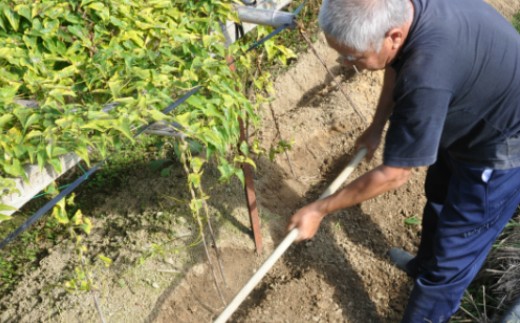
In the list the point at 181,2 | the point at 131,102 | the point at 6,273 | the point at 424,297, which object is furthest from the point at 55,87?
the point at 424,297

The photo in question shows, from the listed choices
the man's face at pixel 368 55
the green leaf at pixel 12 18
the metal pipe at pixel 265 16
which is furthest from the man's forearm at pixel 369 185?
the green leaf at pixel 12 18

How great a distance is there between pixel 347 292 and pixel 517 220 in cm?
121

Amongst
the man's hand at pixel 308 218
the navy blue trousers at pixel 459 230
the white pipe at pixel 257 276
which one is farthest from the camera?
the navy blue trousers at pixel 459 230


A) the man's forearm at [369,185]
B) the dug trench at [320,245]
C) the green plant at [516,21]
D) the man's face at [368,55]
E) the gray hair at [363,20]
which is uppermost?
the gray hair at [363,20]

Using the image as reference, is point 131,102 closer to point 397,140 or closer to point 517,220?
point 397,140

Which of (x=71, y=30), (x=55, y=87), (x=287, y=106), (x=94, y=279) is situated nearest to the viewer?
(x=55, y=87)

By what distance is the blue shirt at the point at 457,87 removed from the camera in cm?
199

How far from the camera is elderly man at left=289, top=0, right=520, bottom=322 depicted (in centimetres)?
198

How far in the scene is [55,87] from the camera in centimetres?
212

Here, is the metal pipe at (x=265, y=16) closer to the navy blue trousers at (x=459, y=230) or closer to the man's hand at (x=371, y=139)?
the man's hand at (x=371, y=139)

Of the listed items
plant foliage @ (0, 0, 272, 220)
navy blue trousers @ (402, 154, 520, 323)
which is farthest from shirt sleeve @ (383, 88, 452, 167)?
plant foliage @ (0, 0, 272, 220)

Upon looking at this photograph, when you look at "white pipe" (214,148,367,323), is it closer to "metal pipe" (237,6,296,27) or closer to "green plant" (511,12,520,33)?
"metal pipe" (237,6,296,27)

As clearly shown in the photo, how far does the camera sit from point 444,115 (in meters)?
2.02

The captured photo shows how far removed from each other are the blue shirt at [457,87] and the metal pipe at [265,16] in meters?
0.61
